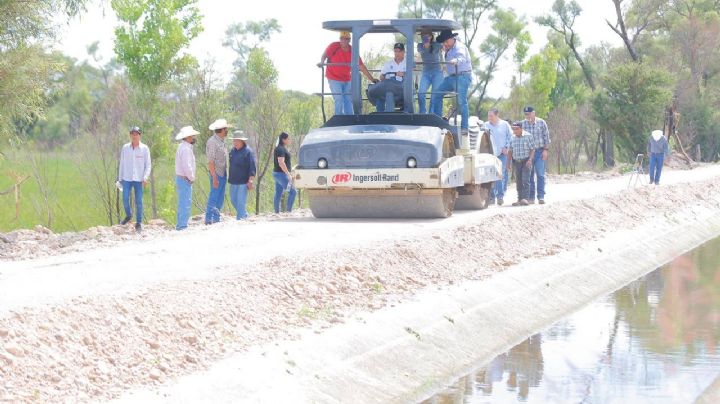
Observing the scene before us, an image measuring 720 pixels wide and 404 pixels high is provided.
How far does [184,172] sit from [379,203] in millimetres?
3099

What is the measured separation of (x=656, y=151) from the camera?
3378 cm

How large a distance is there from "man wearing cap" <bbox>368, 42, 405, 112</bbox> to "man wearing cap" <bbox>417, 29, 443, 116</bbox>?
1.18 feet

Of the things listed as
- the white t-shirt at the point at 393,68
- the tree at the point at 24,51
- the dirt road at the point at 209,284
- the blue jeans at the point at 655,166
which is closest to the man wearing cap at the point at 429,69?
the white t-shirt at the point at 393,68

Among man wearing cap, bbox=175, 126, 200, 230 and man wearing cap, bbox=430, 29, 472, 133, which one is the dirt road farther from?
man wearing cap, bbox=430, 29, 472, 133

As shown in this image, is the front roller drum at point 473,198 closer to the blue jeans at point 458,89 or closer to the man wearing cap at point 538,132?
the man wearing cap at point 538,132

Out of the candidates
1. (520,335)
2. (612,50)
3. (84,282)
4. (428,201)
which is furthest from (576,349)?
(612,50)

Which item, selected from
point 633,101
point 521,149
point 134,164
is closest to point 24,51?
point 134,164

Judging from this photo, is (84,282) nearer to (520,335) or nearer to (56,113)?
(520,335)

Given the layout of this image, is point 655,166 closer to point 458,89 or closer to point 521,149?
point 521,149

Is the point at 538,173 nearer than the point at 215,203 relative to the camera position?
No

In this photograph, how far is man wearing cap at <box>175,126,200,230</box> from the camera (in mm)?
20188

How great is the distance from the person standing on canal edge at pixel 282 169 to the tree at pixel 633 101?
3588cm

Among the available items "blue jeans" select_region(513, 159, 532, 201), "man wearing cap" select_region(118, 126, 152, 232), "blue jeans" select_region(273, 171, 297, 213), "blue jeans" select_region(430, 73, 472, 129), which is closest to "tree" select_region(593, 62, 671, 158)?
"blue jeans" select_region(513, 159, 532, 201)

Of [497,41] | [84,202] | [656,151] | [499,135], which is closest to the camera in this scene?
[499,135]
